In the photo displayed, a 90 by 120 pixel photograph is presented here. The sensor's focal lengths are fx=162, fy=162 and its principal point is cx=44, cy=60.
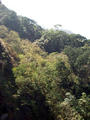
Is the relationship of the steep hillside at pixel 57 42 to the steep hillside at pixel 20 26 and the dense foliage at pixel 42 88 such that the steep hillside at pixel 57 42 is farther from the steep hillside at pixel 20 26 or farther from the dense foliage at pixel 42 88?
the dense foliage at pixel 42 88

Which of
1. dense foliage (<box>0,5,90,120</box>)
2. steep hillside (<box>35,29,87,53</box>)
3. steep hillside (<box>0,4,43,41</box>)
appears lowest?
dense foliage (<box>0,5,90,120</box>)

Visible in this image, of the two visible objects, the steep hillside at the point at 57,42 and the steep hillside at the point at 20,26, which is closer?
the steep hillside at the point at 57,42

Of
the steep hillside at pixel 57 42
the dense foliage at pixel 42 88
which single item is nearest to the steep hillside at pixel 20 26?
the steep hillside at pixel 57 42

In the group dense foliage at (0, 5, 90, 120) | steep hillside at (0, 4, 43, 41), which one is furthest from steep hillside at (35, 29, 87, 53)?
dense foliage at (0, 5, 90, 120)

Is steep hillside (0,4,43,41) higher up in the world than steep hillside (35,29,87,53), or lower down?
higher up

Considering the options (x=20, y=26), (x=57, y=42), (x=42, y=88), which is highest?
(x=20, y=26)

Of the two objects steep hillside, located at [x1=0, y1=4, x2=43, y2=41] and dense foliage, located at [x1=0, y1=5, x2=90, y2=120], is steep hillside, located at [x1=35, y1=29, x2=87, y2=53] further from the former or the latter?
dense foliage, located at [x1=0, y1=5, x2=90, y2=120]

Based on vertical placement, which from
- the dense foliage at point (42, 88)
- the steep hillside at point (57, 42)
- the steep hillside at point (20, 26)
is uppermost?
the steep hillside at point (20, 26)

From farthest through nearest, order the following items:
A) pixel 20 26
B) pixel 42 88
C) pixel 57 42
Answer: pixel 20 26
pixel 57 42
pixel 42 88

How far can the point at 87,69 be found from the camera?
69.7ft

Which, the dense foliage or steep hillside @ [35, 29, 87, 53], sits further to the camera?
steep hillside @ [35, 29, 87, 53]

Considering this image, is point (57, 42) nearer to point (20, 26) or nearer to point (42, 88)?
point (20, 26)

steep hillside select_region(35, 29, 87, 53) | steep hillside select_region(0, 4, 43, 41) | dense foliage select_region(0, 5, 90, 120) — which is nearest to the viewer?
dense foliage select_region(0, 5, 90, 120)

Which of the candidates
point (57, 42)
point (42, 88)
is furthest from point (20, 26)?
point (42, 88)
